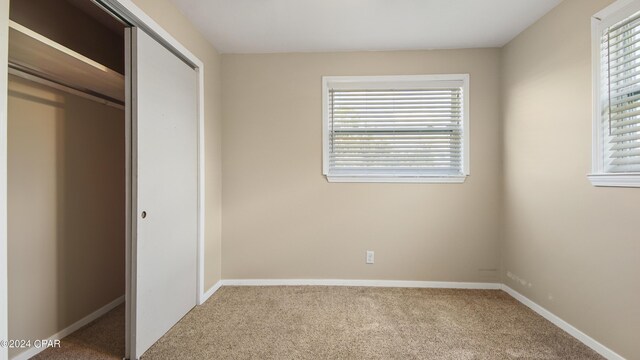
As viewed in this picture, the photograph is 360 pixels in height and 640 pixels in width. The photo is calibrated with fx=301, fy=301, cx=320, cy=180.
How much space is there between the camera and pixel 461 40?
9.00 ft

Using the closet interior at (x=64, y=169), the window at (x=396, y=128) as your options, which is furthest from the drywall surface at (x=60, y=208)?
the window at (x=396, y=128)

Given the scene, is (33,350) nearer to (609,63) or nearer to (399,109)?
(399,109)

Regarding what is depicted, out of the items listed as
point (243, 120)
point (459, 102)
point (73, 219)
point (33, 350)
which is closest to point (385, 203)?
point (459, 102)

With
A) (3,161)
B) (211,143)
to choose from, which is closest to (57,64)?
(3,161)

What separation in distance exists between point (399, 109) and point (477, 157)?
887 millimetres

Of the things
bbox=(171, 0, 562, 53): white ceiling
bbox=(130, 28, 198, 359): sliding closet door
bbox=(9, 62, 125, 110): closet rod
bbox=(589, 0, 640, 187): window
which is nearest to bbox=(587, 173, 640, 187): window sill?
bbox=(589, 0, 640, 187): window

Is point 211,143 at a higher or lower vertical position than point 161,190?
higher

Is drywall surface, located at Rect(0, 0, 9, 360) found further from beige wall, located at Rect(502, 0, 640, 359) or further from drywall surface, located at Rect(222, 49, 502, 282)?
beige wall, located at Rect(502, 0, 640, 359)

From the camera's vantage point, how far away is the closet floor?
1.86 m

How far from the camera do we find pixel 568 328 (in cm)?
211

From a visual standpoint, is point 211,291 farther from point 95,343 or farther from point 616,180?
point 616,180

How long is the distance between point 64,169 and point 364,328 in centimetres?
238

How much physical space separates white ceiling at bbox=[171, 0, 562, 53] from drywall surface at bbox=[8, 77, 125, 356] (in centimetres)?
113

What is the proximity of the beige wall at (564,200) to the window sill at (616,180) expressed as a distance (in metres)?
0.04
